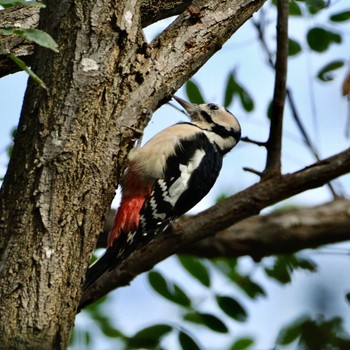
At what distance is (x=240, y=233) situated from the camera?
465 centimetres

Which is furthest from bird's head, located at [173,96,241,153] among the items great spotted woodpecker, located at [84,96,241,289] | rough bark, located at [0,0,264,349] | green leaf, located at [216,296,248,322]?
rough bark, located at [0,0,264,349]

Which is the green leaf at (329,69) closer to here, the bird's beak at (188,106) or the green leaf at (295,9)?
the green leaf at (295,9)

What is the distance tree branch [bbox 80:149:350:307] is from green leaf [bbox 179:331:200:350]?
15.3 inches

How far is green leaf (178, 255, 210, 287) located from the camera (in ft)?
13.8

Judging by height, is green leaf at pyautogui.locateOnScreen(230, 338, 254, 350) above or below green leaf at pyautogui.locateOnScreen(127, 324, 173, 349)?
above

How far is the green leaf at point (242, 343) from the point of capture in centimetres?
418

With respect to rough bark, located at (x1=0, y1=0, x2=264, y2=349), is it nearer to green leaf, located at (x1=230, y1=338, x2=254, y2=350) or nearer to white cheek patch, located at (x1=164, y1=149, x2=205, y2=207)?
white cheek patch, located at (x1=164, y1=149, x2=205, y2=207)

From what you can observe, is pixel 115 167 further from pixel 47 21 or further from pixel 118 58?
pixel 47 21

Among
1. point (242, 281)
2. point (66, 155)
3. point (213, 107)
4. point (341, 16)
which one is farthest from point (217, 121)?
point (66, 155)

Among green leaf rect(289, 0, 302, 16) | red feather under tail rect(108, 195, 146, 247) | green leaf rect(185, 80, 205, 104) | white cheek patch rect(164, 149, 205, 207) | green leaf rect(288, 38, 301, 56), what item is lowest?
red feather under tail rect(108, 195, 146, 247)

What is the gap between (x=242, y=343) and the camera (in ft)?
13.7

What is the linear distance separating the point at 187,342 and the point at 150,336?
0.23 m

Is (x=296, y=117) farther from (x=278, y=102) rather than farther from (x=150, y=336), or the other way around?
(x=150, y=336)

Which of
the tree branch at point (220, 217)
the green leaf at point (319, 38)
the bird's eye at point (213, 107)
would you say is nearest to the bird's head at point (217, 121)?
the bird's eye at point (213, 107)
